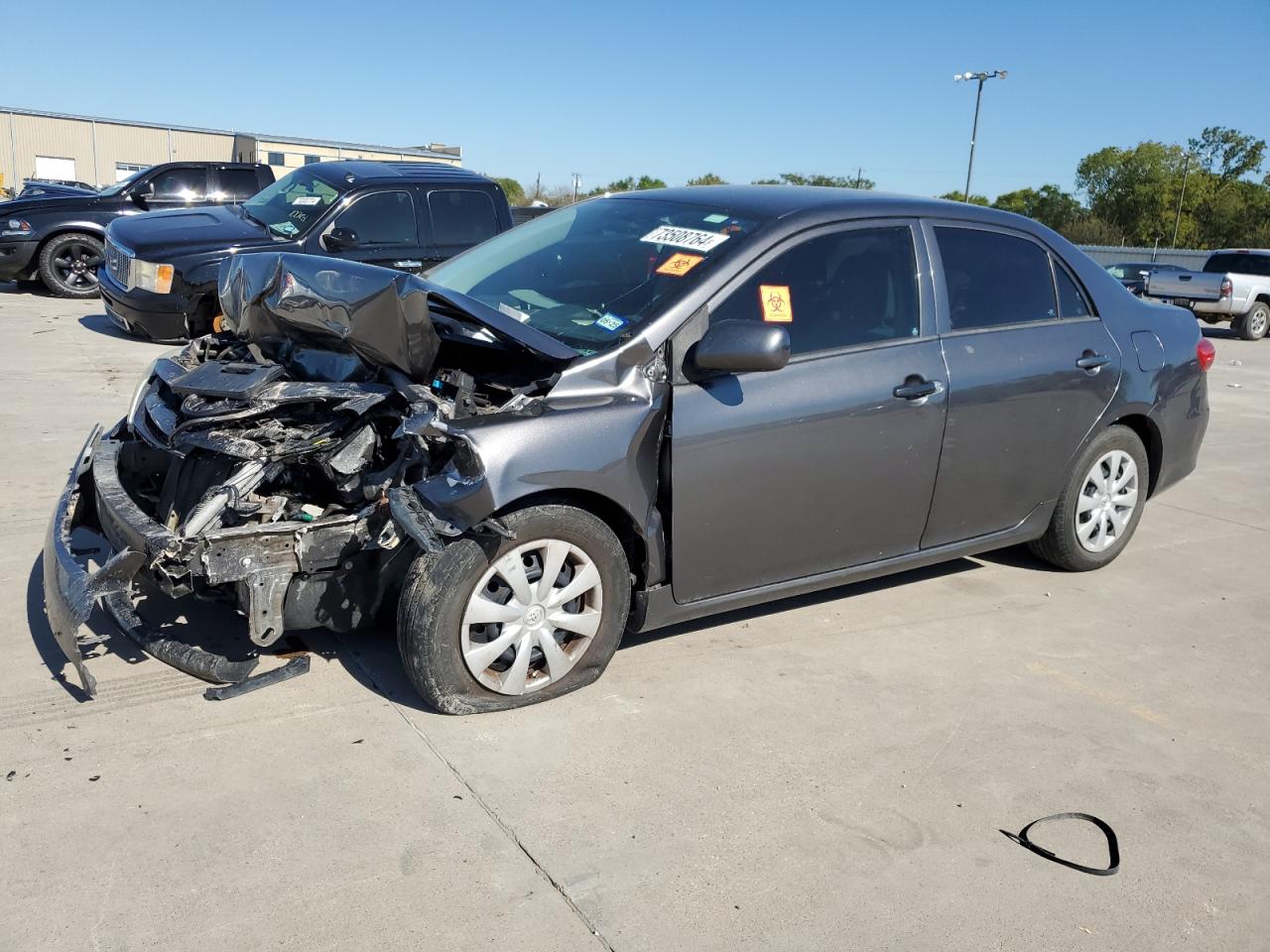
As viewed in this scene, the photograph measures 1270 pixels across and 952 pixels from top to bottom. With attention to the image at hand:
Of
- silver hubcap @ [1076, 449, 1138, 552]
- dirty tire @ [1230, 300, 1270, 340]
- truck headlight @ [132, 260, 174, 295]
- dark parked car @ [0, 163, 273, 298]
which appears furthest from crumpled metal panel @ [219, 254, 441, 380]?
dirty tire @ [1230, 300, 1270, 340]

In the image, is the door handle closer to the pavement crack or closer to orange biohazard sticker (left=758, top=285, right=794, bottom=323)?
orange biohazard sticker (left=758, top=285, right=794, bottom=323)

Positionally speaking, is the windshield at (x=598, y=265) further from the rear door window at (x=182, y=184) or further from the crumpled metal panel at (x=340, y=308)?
the rear door window at (x=182, y=184)

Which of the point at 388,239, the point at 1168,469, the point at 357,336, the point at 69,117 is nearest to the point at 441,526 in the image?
the point at 357,336

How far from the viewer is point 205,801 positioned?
3074 millimetres

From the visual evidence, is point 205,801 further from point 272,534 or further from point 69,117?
point 69,117

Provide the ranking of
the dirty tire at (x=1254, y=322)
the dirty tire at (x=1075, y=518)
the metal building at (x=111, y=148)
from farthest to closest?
1. the metal building at (x=111, y=148)
2. the dirty tire at (x=1254, y=322)
3. the dirty tire at (x=1075, y=518)

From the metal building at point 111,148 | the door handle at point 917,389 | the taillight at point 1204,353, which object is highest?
the metal building at point 111,148

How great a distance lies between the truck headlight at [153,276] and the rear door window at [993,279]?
711 centimetres

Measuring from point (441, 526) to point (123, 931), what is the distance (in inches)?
52.6

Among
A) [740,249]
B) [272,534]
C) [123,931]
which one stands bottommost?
[123,931]

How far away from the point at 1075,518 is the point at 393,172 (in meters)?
7.31

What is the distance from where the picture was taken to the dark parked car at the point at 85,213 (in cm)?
1262

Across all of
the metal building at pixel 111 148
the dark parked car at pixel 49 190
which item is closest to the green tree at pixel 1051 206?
the metal building at pixel 111 148

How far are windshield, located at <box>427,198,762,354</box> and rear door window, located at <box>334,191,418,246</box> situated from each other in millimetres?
5172
